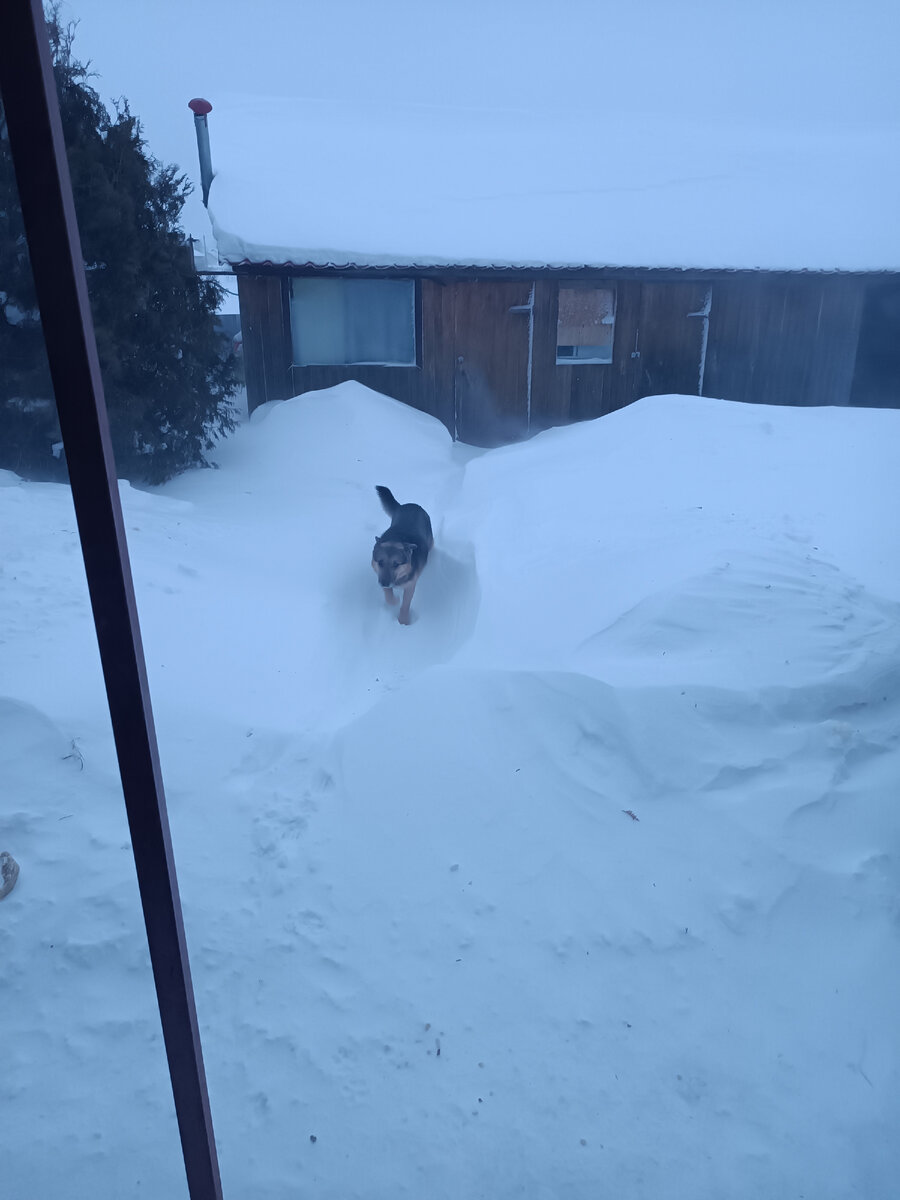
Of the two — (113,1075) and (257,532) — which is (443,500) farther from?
(113,1075)

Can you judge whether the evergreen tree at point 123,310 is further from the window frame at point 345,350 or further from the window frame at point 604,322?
the window frame at point 604,322

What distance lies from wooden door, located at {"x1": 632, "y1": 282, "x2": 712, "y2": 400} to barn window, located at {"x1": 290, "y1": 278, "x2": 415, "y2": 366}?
360 cm

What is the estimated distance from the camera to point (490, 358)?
11.8 meters

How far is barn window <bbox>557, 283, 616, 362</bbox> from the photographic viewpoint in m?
11.9

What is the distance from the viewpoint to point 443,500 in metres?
8.36

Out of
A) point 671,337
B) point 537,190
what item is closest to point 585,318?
point 671,337

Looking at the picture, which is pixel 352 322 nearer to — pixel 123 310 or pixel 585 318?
pixel 585 318

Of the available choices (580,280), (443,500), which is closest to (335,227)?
(580,280)

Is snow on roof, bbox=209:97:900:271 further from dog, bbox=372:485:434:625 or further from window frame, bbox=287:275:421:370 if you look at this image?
dog, bbox=372:485:434:625

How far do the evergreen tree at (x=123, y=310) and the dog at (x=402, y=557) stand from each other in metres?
3.33

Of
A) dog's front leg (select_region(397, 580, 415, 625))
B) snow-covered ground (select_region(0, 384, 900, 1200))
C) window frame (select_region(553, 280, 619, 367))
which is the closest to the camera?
snow-covered ground (select_region(0, 384, 900, 1200))

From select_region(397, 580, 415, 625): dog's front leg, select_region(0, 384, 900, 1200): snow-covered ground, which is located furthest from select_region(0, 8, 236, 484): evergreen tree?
select_region(397, 580, 415, 625): dog's front leg

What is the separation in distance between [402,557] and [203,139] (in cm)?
905

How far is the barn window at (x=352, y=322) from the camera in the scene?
36.8 ft
